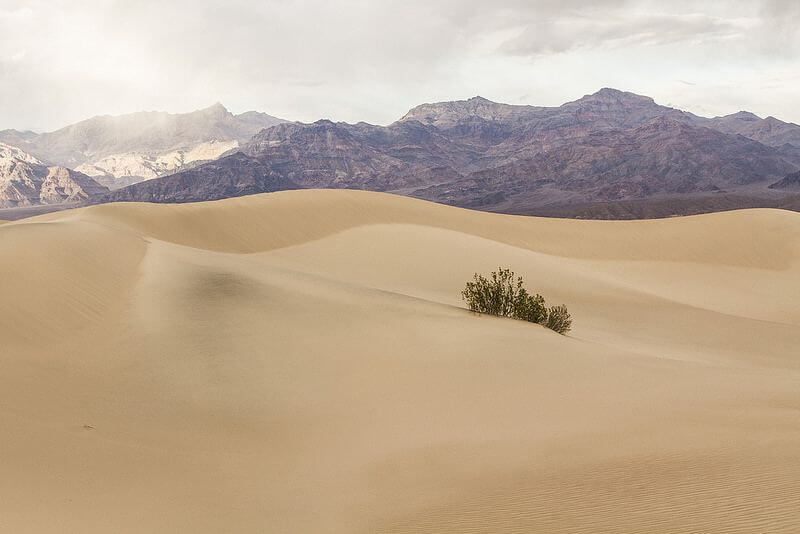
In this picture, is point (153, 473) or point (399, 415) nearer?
point (153, 473)

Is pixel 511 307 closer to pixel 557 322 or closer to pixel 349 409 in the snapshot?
pixel 557 322

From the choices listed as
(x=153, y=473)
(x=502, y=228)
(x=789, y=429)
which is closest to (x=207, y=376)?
(x=153, y=473)

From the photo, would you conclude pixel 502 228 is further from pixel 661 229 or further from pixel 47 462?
pixel 47 462

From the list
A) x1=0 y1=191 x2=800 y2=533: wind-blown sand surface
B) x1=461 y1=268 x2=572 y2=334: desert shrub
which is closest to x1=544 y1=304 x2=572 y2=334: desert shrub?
x1=461 y1=268 x2=572 y2=334: desert shrub

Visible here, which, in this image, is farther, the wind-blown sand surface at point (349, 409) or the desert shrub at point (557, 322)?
the desert shrub at point (557, 322)

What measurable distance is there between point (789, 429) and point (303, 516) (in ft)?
17.6

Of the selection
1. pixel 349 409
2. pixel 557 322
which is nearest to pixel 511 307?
pixel 557 322

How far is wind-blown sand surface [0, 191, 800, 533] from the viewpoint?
243 inches

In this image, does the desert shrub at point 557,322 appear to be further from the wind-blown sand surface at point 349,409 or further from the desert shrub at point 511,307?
the wind-blown sand surface at point 349,409

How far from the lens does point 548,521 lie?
5676 millimetres

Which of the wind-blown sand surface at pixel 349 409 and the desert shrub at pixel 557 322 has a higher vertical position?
the desert shrub at pixel 557 322

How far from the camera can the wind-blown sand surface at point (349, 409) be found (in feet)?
20.2

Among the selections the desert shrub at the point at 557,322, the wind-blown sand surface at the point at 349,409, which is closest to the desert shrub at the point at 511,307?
the desert shrub at the point at 557,322

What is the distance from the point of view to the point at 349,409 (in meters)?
9.97
